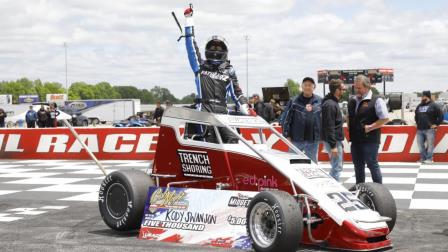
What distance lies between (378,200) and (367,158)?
6.14 feet

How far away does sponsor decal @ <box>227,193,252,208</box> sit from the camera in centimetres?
558

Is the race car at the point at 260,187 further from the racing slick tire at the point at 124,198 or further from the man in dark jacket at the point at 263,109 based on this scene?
the man in dark jacket at the point at 263,109

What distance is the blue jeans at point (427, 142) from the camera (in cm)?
1451

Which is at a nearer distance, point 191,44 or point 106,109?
point 191,44

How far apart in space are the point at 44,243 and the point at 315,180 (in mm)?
2478

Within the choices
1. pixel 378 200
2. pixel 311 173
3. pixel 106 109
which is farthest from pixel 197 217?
pixel 106 109

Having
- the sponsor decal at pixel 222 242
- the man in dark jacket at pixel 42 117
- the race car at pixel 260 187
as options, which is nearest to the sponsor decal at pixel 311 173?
the race car at pixel 260 187

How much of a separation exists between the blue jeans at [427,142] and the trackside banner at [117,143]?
33 centimetres

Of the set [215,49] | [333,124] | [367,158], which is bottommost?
[367,158]

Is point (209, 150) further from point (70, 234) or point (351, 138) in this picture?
point (351, 138)

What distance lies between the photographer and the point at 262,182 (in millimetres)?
5766

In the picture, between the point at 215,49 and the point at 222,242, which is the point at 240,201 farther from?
the point at 215,49

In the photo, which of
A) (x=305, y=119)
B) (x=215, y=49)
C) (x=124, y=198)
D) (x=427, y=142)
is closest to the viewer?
(x=124, y=198)

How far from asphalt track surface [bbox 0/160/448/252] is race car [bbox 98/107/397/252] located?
300mm
